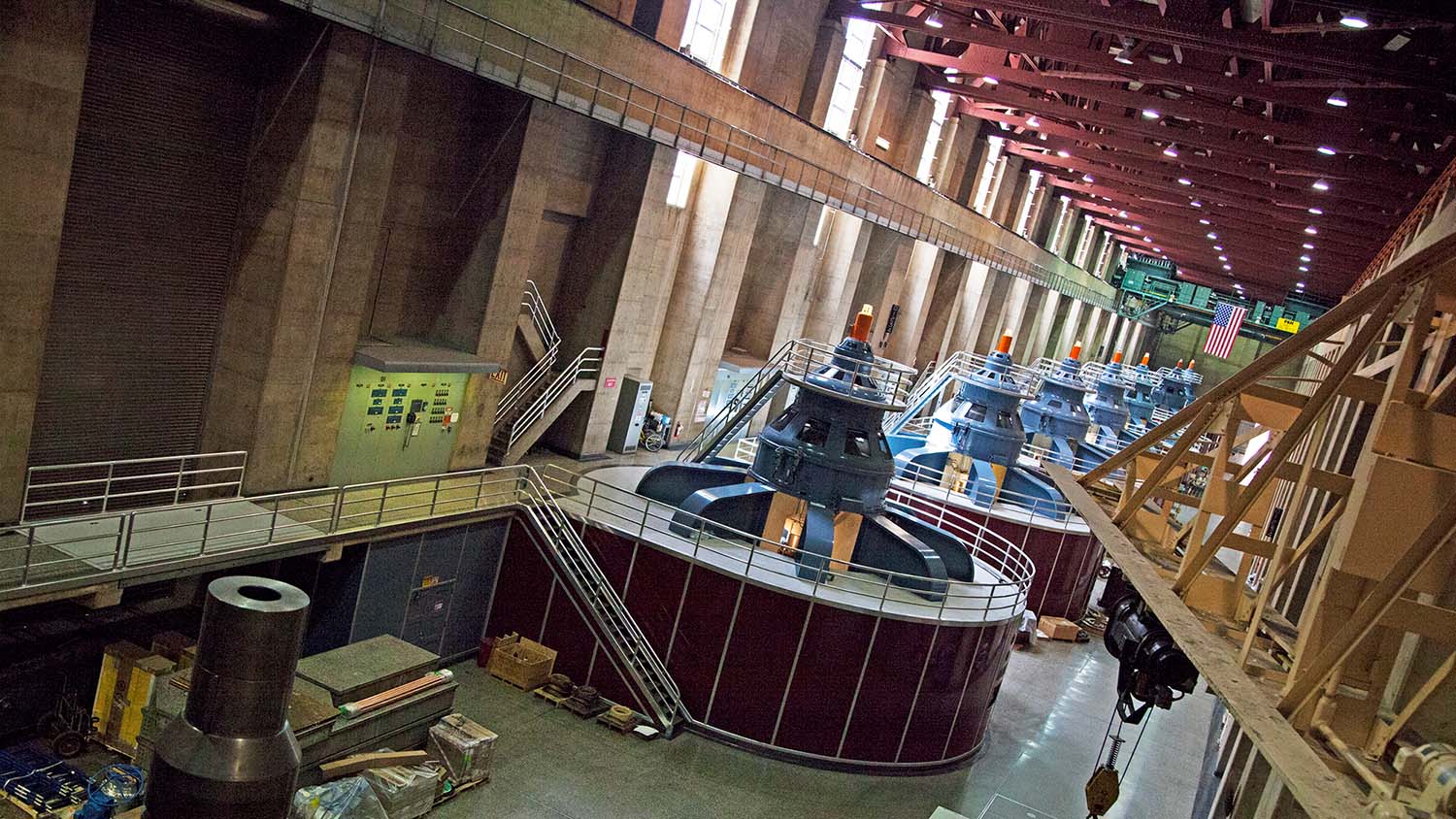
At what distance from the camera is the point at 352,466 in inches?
643

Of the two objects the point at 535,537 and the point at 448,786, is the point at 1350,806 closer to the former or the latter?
the point at 448,786

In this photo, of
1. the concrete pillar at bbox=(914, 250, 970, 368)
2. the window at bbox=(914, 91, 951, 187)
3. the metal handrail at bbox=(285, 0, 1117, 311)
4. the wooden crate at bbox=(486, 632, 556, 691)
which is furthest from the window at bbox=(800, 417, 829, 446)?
the concrete pillar at bbox=(914, 250, 970, 368)

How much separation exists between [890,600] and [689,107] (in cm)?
996

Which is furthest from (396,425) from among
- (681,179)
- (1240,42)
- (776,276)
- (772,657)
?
(1240,42)

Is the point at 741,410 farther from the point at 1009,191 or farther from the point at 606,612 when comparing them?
the point at 1009,191

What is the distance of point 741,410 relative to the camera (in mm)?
19875

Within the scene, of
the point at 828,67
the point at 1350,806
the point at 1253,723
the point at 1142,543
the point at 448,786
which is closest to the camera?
the point at 1350,806

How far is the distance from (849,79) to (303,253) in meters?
18.3

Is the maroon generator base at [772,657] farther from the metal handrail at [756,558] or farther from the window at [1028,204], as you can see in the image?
the window at [1028,204]

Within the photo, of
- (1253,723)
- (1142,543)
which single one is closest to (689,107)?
(1142,543)

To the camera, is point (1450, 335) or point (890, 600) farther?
point (890, 600)

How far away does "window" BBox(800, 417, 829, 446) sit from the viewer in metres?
17.1

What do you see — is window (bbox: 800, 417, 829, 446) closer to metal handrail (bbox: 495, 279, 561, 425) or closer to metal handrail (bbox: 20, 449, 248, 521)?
metal handrail (bbox: 495, 279, 561, 425)

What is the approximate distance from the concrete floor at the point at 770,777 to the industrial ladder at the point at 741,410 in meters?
6.28
